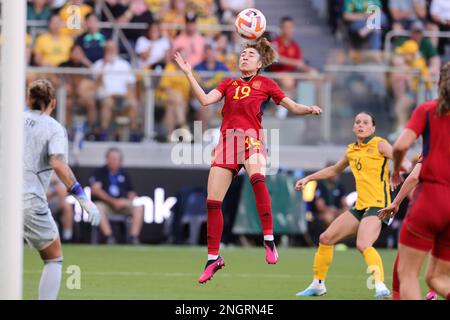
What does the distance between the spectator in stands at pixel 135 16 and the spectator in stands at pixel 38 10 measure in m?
1.50

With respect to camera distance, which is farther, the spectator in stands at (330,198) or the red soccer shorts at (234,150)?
the spectator in stands at (330,198)

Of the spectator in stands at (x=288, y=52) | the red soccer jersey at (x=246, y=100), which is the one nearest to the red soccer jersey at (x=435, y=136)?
the red soccer jersey at (x=246, y=100)

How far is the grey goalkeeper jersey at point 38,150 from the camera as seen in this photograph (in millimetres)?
10250

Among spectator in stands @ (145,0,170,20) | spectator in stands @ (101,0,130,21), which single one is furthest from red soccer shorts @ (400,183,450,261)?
spectator in stands @ (101,0,130,21)

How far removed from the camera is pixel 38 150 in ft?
33.9

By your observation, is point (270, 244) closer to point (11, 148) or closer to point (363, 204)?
point (363, 204)

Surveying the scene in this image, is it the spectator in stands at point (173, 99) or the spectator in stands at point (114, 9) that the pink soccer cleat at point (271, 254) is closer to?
the spectator in stands at point (173, 99)

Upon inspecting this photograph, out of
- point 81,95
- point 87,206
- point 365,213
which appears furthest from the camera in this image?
point 81,95

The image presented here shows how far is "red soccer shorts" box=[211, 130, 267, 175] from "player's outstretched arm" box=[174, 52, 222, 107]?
0.46m

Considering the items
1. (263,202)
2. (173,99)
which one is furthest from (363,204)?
(173,99)

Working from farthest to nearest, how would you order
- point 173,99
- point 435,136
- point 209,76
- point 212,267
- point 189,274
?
1. point 173,99
2. point 209,76
3. point 189,274
4. point 212,267
5. point 435,136

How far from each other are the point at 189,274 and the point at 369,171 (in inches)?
138

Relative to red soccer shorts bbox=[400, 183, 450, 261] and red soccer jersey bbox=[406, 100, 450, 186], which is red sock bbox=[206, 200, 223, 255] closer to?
red soccer shorts bbox=[400, 183, 450, 261]
